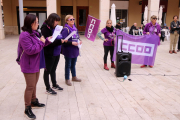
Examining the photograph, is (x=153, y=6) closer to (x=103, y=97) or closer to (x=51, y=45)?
(x=103, y=97)

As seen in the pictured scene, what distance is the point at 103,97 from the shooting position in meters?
4.06

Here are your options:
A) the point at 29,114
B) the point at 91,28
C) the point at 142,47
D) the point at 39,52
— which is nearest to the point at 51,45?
the point at 39,52

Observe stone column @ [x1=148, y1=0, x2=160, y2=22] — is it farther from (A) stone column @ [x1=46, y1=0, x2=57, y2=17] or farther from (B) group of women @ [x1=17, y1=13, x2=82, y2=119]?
(B) group of women @ [x1=17, y1=13, x2=82, y2=119]

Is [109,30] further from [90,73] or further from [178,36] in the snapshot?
[178,36]

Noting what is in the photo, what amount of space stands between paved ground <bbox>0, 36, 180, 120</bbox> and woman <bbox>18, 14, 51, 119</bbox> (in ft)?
1.98

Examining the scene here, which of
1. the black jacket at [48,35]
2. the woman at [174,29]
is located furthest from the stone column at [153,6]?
the black jacket at [48,35]

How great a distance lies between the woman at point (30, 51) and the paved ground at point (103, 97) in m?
0.60

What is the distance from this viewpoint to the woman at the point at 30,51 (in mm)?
2807

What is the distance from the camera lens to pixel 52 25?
3.71 m

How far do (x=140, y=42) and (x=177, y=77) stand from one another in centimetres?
166

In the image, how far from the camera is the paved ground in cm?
328

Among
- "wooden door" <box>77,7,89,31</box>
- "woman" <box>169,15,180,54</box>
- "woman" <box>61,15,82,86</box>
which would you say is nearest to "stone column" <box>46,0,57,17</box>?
"wooden door" <box>77,7,89,31</box>

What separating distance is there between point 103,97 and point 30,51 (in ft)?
6.45

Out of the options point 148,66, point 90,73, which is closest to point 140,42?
point 148,66
